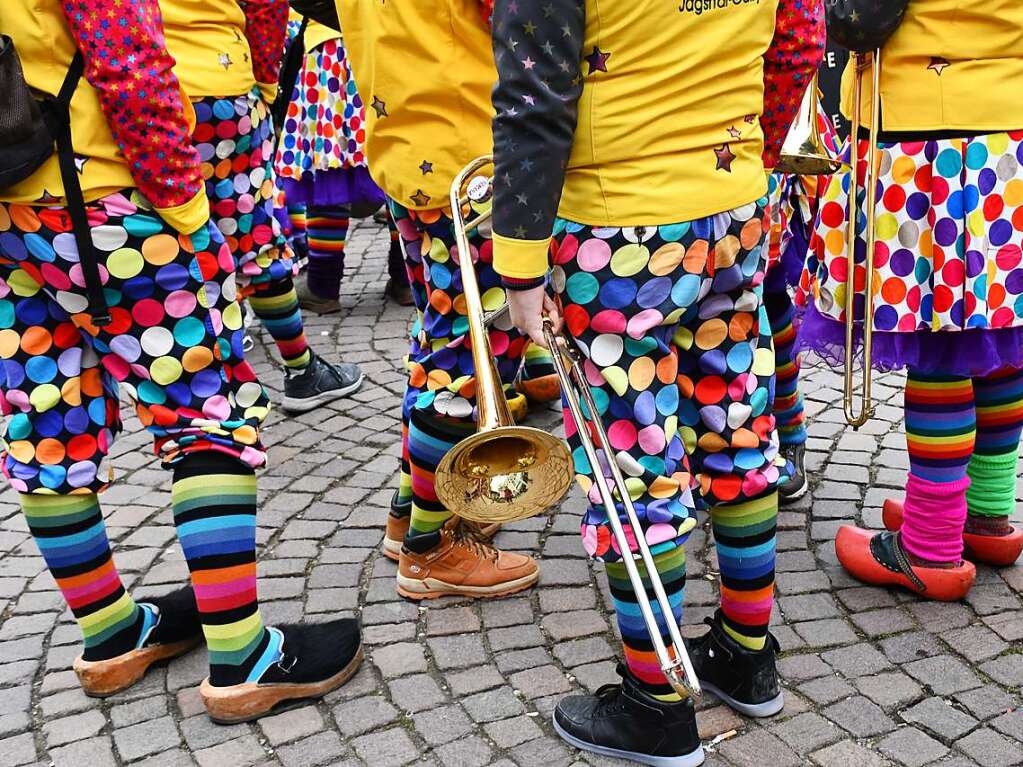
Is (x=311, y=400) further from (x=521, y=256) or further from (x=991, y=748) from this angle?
(x=991, y=748)

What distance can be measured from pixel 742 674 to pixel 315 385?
9.03 ft

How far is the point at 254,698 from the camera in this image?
2809 millimetres

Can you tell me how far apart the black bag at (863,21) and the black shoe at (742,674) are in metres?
1.48

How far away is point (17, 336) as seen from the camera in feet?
8.66

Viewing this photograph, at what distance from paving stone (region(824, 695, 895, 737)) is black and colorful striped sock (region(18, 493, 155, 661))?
1.84 meters

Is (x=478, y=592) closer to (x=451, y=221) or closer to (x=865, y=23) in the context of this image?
(x=451, y=221)

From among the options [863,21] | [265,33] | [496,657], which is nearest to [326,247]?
[265,33]

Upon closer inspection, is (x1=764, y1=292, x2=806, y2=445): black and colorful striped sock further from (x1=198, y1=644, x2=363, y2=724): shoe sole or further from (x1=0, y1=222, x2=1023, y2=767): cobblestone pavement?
(x1=198, y1=644, x2=363, y2=724): shoe sole

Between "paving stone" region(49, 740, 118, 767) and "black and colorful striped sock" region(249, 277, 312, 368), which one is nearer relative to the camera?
"paving stone" region(49, 740, 118, 767)

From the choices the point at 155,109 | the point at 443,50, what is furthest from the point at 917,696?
the point at 155,109

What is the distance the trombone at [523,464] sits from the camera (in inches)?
87.7

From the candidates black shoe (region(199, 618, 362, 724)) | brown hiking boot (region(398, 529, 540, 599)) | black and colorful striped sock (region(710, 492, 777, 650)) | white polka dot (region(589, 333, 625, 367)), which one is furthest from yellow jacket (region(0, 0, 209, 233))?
black and colorful striped sock (region(710, 492, 777, 650))

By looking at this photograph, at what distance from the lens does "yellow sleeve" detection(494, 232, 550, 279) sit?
2.12 meters

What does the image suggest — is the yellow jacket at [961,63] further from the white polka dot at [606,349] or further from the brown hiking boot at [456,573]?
the brown hiking boot at [456,573]
